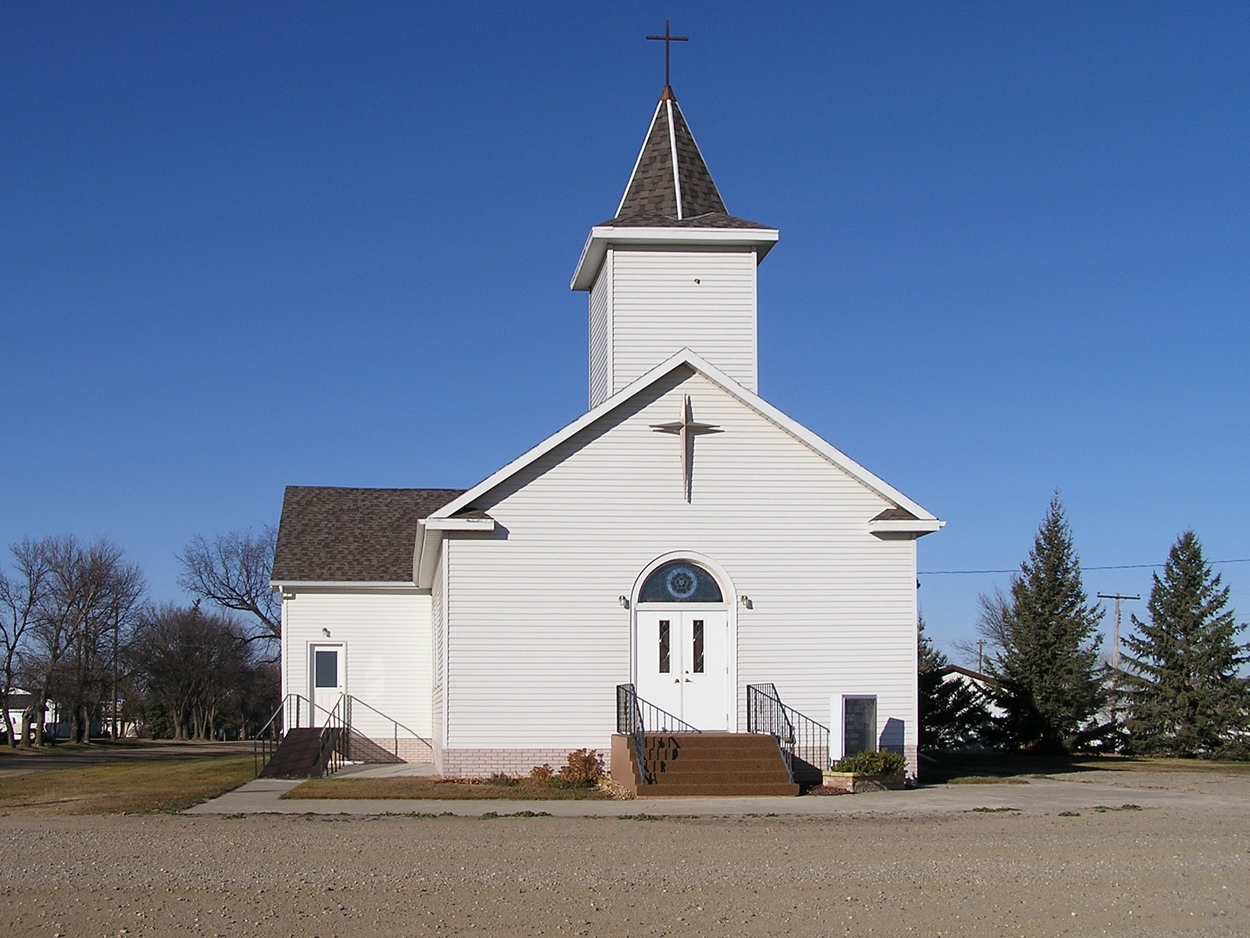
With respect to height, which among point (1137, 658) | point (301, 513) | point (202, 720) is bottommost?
point (202, 720)

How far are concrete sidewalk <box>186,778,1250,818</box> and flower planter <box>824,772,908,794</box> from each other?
406 mm

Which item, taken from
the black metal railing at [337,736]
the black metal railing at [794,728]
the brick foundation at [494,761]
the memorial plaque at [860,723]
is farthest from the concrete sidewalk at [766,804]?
the black metal railing at [337,736]

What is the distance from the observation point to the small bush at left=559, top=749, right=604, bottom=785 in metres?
22.3

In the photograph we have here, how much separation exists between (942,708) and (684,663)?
14.3 m

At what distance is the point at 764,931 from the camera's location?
967 cm

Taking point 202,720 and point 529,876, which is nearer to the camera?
point 529,876

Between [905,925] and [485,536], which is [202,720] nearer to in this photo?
[485,536]

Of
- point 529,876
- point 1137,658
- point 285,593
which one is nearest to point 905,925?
point 529,876

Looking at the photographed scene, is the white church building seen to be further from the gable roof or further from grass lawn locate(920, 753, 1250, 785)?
grass lawn locate(920, 753, 1250, 785)

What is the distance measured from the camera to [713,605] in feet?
76.9

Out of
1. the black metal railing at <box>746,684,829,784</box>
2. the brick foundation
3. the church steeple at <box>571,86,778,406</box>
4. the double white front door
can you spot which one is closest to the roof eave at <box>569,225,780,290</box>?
the church steeple at <box>571,86,778,406</box>

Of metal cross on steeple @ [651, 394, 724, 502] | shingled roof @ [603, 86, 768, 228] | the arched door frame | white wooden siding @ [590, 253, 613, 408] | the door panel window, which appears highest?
shingled roof @ [603, 86, 768, 228]

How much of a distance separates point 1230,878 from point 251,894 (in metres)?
8.34

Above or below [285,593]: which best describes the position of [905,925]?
below
